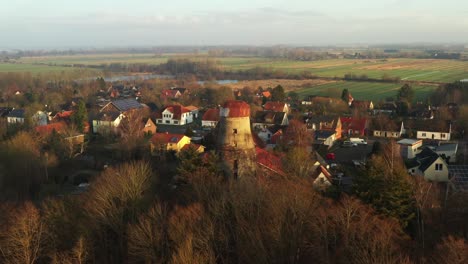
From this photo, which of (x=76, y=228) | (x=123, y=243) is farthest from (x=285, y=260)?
A: (x=76, y=228)

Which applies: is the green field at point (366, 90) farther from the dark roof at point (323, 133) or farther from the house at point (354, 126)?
the dark roof at point (323, 133)

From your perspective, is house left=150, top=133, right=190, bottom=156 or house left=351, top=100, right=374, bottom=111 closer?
house left=150, top=133, right=190, bottom=156

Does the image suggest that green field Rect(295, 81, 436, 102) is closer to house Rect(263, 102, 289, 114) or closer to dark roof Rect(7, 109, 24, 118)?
house Rect(263, 102, 289, 114)

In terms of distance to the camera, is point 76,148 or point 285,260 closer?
point 285,260

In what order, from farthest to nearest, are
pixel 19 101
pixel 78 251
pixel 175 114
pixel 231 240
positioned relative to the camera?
pixel 19 101, pixel 175 114, pixel 231 240, pixel 78 251

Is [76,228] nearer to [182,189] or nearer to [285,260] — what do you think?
[182,189]

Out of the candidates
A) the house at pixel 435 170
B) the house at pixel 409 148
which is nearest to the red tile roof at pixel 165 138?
the house at pixel 435 170

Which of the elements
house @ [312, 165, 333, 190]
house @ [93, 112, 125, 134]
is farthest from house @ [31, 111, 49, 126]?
house @ [312, 165, 333, 190]
